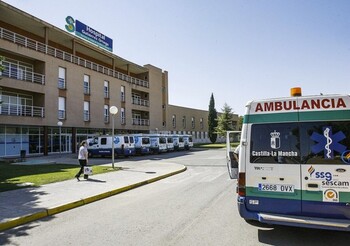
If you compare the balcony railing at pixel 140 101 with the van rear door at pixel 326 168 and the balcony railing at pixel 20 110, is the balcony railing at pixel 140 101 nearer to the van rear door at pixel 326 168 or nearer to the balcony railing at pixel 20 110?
the balcony railing at pixel 20 110

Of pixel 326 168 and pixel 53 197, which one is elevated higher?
pixel 326 168

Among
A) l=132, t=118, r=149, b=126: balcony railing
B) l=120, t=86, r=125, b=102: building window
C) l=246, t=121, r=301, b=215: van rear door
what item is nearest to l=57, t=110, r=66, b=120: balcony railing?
l=120, t=86, r=125, b=102: building window

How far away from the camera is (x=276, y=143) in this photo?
16.3 ft

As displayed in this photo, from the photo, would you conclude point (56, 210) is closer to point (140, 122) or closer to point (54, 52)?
point (54, 52)

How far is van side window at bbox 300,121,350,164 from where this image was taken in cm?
457

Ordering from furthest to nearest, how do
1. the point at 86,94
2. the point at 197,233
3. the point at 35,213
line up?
the point at 86,94
the point at 35,213
the point at 197,233

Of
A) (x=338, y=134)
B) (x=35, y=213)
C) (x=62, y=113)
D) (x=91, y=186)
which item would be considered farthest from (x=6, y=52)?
(x=338, y=134)

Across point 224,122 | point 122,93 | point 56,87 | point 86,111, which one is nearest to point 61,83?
point 56,87

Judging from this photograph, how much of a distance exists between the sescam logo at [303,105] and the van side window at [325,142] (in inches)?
10.9

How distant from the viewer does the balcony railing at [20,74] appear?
2681cm

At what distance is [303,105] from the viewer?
194 inches

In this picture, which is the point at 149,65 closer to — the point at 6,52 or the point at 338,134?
the point at 6,52

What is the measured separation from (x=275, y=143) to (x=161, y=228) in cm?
268

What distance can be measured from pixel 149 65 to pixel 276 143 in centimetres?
4861
